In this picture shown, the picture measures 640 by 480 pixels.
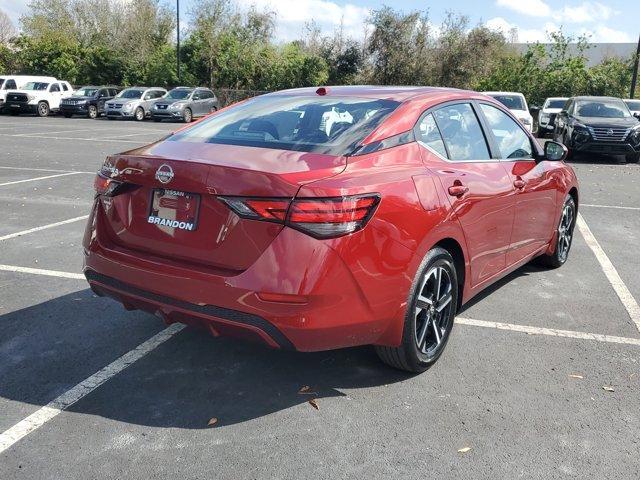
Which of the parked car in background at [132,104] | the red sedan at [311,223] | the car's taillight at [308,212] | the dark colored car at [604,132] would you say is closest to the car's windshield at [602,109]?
the dark colored car at [604,132]

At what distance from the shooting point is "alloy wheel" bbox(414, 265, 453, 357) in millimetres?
3561

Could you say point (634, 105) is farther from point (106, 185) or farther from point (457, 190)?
point (106, 185)

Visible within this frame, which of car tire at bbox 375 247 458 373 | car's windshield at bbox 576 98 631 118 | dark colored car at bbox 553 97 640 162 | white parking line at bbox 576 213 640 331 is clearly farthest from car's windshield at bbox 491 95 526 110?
car tire at bbox 375 247 458 373

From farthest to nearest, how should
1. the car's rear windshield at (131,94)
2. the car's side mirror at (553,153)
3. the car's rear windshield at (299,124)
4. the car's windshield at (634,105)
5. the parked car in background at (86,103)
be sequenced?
the parked car in background at (86,103) → the car's rear windshield at (131,94) → the car's windshield at (634,105) → the car's side mirror at (553,153) → the car's rear windshield at (299,124)

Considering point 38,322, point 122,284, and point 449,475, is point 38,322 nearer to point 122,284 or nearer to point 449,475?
point 122,284

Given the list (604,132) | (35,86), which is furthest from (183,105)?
Result: (604,132)

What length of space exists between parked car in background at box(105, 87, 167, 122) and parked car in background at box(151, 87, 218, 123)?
2.83 ft

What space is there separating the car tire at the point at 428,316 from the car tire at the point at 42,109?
109 ft

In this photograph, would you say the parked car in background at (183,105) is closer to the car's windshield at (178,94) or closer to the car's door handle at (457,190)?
the car's windshield at (178,94)

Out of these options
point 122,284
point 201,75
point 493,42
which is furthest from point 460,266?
point 201,75

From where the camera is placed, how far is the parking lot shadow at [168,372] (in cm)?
321

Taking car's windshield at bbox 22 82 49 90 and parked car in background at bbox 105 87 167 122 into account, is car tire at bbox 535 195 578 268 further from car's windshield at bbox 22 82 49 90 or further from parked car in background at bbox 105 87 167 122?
car's windshield at bbox 22 82 49 90

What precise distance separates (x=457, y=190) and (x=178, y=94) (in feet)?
95.8

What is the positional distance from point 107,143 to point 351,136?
52.6ft
